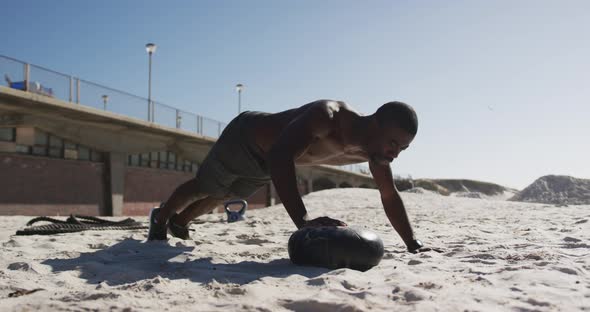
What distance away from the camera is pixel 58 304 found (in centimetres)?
193

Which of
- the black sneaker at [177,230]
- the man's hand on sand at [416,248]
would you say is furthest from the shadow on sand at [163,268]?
the man's hand on sand at [416,248]

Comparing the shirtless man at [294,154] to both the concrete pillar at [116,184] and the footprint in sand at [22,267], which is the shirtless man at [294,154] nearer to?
the footprint in sand at [22,267]

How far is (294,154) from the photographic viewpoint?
3.05 m

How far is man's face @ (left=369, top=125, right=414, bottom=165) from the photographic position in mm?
3098

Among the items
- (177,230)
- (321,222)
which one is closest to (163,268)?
(321,222)

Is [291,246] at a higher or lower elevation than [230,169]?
lower

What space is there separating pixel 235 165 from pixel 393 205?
1.41 meters

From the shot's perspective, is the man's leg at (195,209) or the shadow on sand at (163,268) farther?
the man's leg at (195,209)

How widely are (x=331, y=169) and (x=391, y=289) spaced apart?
1282 inches

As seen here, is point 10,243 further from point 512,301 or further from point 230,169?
point 512,301

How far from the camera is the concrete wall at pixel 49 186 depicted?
43.9ft

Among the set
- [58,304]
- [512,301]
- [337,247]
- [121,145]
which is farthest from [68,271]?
[121,145]

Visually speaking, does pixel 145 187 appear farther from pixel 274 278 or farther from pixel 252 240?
pixel 274 278

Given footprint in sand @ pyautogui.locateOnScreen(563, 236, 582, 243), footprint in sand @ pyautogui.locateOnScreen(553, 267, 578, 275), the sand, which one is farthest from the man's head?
footprint in sand @ pyautogui.locateOnScreen(563, 236, 582, 243)
